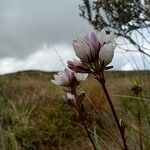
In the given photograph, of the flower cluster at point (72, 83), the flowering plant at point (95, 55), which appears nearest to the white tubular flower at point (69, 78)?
the flower cluster at point (72, 83)

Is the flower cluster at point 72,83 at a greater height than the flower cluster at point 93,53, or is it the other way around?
the flower cluster at point 93,53

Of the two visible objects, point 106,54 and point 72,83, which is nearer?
point 106,54

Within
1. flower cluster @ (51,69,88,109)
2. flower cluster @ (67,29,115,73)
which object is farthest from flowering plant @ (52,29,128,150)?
flower cluster @ (51,69,88,109)

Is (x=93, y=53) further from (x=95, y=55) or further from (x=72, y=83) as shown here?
(x=72, y=83)

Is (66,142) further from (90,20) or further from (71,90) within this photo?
(71,90)

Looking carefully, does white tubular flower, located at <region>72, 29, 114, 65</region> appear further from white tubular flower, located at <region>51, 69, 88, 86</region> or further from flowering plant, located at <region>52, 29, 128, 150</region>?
white tubular flower, located at <region>51, 69, 88, 86</region>

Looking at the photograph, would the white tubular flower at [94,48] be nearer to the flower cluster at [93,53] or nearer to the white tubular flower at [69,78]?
the flower cluster at [93,53]

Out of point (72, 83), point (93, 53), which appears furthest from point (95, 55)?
point (72, 83)
